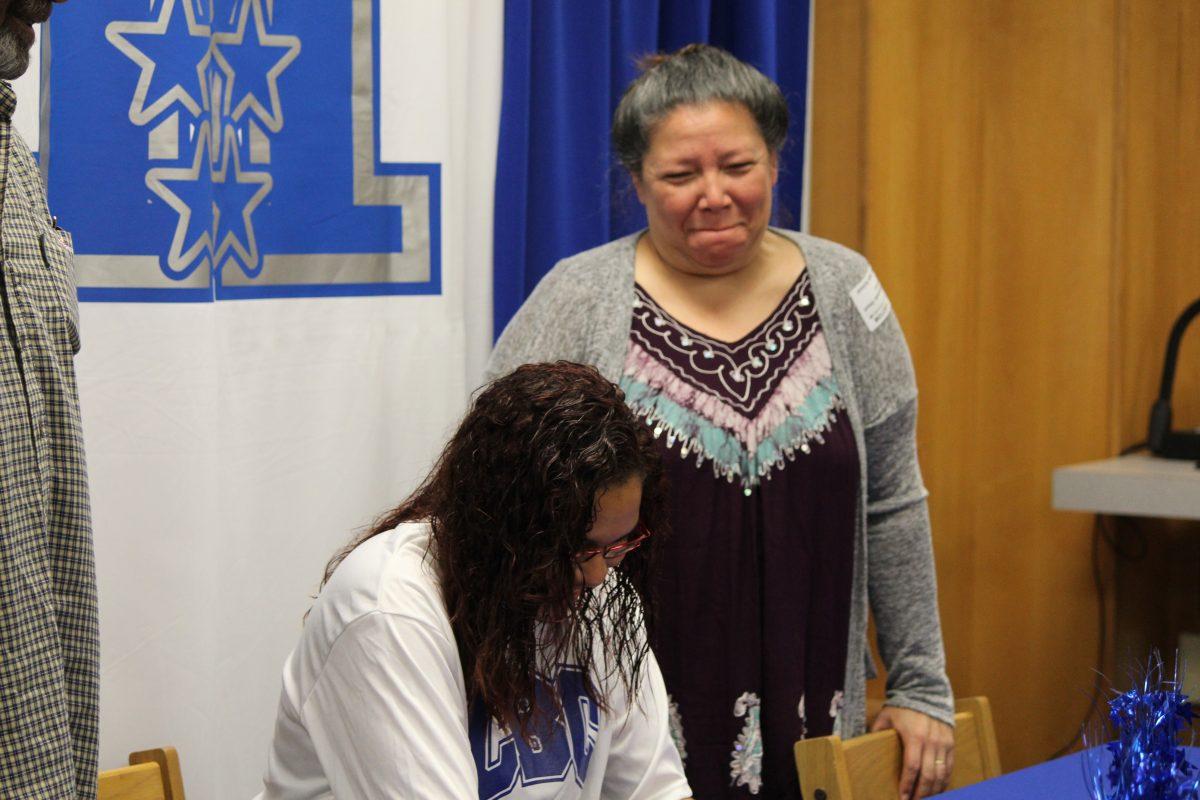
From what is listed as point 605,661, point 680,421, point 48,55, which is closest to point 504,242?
point 680,421

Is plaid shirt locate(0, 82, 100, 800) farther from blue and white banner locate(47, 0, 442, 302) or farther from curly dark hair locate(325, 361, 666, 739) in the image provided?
blue and white banner locate(47, 0, 442, 302)

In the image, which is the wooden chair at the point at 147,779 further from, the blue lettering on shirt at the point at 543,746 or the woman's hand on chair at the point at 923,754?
the woman's hand on chair at the point at 923,754

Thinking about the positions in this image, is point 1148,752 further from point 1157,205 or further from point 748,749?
point 1157,205

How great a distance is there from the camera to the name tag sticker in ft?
6.64

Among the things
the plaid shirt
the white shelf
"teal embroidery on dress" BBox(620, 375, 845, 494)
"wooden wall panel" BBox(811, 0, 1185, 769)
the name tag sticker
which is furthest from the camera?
"wooden wall panel" BBox(811, 0, 1185, 769)

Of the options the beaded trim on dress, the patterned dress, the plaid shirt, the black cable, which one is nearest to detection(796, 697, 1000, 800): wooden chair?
the patterned dress

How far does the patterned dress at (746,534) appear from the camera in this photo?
1897 mm

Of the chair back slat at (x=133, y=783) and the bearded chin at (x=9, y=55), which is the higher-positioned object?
the bearded chin at (x=9, y=55)

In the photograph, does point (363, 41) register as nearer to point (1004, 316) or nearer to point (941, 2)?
point (941, 2)

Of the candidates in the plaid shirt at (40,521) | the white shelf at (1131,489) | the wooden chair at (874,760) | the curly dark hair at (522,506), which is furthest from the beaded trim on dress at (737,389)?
the white shelf at (1131,489)

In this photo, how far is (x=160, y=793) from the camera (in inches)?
63.1

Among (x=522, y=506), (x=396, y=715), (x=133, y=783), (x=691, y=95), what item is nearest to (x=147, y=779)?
(x=133, y=783)

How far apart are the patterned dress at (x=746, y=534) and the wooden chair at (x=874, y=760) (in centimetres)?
12

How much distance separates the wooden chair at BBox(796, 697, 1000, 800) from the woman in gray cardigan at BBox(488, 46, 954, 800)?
22 mm
